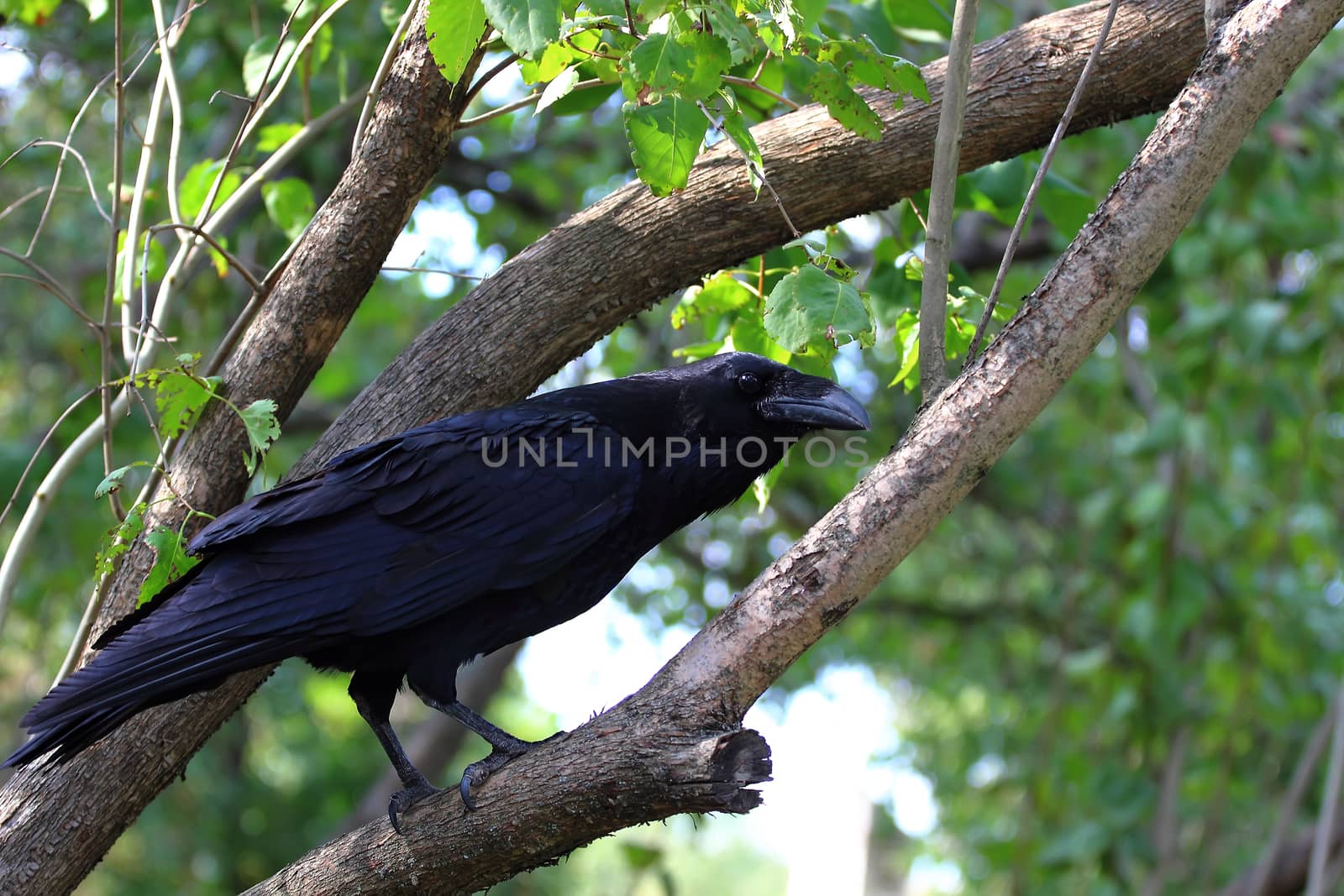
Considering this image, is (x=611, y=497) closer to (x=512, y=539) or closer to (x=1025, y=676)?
(x=512, y=539)

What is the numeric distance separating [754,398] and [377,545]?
0.99 m

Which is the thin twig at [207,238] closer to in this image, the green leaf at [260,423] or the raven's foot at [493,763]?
the green leaf at [260,423]

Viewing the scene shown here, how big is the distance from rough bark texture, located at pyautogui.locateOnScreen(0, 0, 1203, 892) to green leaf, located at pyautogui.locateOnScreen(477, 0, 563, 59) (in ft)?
2.96

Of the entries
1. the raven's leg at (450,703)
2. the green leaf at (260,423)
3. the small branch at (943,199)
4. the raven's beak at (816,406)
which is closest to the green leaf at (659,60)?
the small branch at (943,199)

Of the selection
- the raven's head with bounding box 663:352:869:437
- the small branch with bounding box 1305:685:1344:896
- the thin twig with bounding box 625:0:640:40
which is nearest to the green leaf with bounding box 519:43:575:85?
the thin twig with bounding box 625:0:640:40

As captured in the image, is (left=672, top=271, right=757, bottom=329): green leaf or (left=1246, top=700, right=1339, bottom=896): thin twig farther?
(left=1246, top=700, right=1339, bottom=896): thin twig

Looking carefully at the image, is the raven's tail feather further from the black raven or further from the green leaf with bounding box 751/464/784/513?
the green leaf with bounding box 751/464/784/513

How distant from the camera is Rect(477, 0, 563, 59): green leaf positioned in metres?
1.84

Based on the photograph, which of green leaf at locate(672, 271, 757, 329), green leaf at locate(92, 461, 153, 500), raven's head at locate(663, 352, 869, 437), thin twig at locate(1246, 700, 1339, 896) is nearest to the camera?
green leaf at locate(92, 461, 153, 500)

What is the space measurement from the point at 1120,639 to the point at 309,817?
587cm

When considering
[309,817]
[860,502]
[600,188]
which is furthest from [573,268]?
[309,817]

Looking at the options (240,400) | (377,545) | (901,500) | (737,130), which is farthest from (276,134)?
(901,500)

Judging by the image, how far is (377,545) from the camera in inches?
103

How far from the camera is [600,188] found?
6656mm
